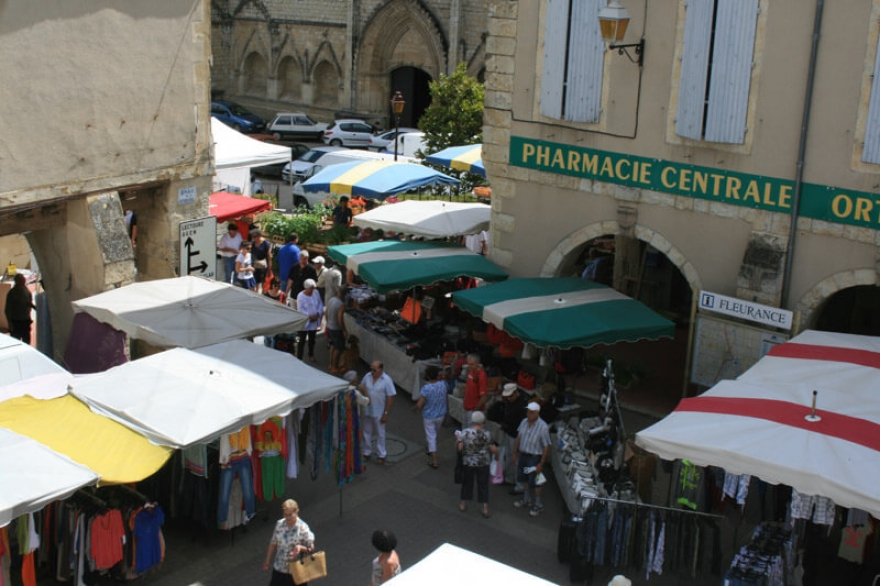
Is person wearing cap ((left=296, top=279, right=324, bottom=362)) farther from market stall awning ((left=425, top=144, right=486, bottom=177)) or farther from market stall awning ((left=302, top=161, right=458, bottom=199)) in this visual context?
market stall awning ((left=425, top=144, right=486, bottom=177))

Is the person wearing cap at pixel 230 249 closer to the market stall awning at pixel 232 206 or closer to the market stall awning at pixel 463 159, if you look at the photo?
the market stall awning at pixel 232 206

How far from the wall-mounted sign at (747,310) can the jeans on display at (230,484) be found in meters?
6.19

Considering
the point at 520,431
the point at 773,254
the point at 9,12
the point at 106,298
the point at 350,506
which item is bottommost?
the point at 350,506

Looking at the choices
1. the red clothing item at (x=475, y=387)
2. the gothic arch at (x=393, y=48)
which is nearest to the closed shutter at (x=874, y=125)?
the red clothing item at (x=475, y=387)

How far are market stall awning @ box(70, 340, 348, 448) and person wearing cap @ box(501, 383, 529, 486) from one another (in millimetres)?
2129

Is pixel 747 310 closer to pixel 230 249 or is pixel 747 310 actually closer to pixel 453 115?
pixel 230 249

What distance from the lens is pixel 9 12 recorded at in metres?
11.3

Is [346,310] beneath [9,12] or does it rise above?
beneath

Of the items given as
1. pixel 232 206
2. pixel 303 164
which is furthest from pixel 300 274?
pixel 303 164

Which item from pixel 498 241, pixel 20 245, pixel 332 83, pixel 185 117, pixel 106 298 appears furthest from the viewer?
pixel 332 83

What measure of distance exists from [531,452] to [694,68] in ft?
17.7

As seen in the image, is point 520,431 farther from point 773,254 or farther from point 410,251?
Answer: point 410,251

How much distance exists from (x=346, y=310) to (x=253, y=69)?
31524 millimetres

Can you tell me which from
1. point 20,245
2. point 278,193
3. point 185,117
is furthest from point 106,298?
point 278,193
